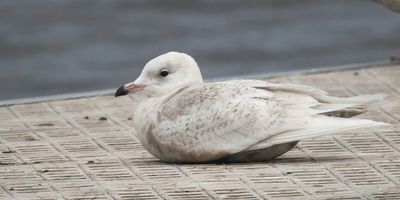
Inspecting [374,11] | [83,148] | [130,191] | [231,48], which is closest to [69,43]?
[231,48]

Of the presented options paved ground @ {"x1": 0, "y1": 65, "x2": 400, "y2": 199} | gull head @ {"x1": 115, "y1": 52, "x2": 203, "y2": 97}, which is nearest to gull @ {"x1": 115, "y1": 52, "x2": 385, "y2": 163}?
gull head @ {"x1": 115, "y1": 52, "x2": 203, "y2": 97}

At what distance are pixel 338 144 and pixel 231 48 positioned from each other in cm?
804

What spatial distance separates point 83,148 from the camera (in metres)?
9.32

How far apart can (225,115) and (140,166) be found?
0.53m

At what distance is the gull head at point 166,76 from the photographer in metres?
8.75

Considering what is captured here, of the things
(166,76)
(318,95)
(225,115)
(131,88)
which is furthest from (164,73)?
(318,95)

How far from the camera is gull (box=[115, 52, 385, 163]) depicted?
8.52 metres

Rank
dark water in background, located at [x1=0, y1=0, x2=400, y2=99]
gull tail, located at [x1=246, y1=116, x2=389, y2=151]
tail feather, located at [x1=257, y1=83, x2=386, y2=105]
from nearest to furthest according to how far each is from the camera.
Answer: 1. gull tail, located at [x1=246, y1=116, x2=389, y2=151]
2. tail feather, located at [x1=257, y1=83, x2=386, y2=105]
3. dark water in background, located at [x1=0, y1=0, x2=400, y2=99]

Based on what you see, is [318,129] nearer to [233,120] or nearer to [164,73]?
[233,120]

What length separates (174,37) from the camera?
17.4 meters

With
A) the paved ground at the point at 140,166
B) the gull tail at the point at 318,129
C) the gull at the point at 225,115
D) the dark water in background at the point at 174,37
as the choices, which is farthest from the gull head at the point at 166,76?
the dark water in background at the point at 174,37

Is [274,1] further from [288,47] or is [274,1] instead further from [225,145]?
[225,145]

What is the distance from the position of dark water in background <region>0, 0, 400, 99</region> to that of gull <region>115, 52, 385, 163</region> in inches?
261

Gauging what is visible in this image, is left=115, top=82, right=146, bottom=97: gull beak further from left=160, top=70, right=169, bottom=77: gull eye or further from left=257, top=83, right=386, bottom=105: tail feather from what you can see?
left=257, top=83, right=386, bottom=105: tail feather
